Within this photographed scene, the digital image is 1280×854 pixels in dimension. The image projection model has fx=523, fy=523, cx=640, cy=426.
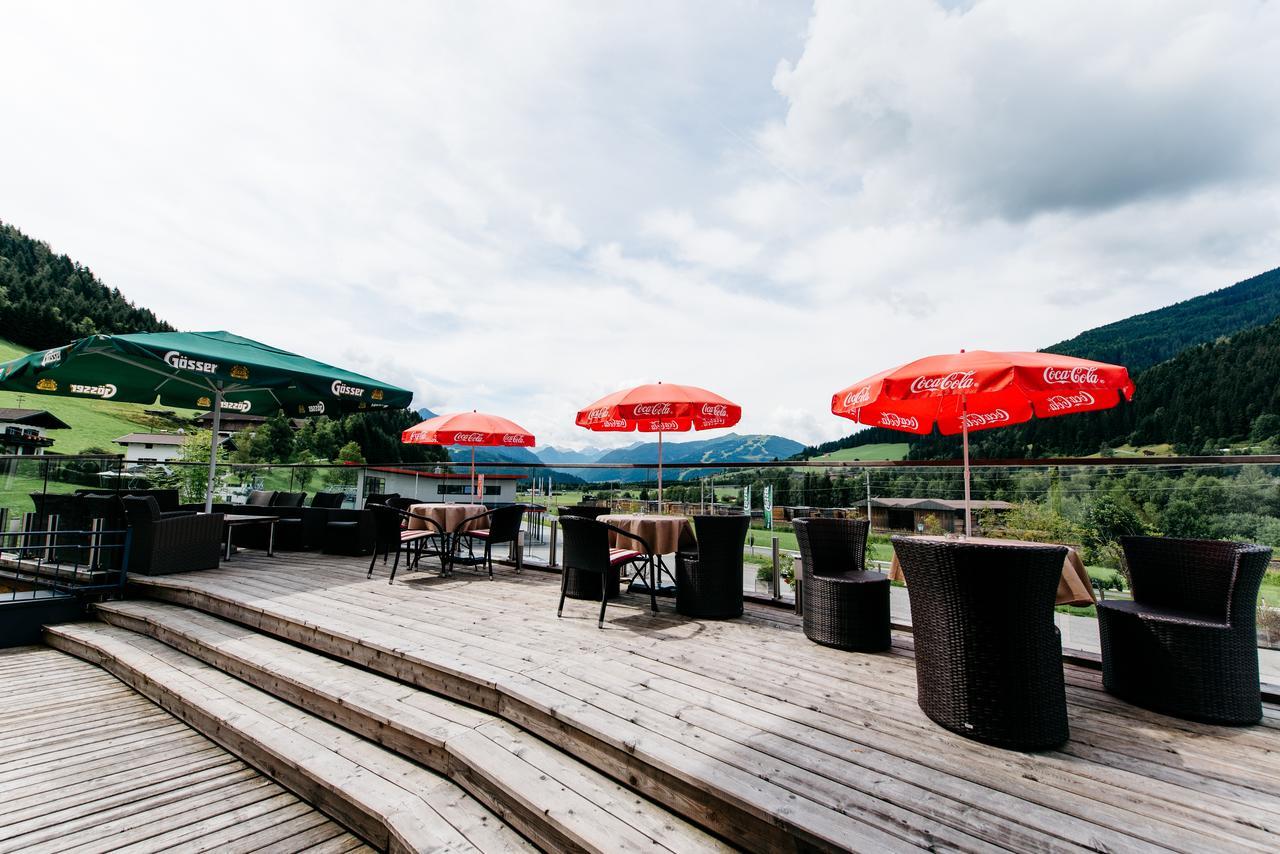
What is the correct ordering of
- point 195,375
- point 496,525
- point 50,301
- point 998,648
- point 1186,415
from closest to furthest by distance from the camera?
point 998,648
point 496,525
point 195,375
point 50,301
point 1186,415

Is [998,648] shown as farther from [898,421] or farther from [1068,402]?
[898,421]

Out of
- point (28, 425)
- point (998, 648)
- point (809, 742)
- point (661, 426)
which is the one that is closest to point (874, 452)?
point (661, 426)

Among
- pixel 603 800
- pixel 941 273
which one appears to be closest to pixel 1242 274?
pixel 941 273

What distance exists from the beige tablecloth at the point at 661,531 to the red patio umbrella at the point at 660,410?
1018mm

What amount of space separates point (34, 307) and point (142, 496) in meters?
84.1

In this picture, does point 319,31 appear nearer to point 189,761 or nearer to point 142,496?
point 142,496

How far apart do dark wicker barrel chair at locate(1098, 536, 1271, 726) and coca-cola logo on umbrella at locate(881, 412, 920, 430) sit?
215cm

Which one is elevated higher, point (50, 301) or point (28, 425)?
point (50, 301)

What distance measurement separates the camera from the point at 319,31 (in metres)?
5.84

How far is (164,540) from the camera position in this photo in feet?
17.6

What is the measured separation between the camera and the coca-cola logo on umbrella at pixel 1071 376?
313 cm

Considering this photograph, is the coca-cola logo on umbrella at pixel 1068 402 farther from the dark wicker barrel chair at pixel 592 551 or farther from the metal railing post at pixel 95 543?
the metal railing post at pixel 95 543

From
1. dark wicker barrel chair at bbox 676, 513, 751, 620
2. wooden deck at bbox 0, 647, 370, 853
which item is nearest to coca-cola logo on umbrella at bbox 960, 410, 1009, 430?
dark wicker barrel chair at bbox 676, 513, 751, 620

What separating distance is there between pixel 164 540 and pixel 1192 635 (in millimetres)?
7930
